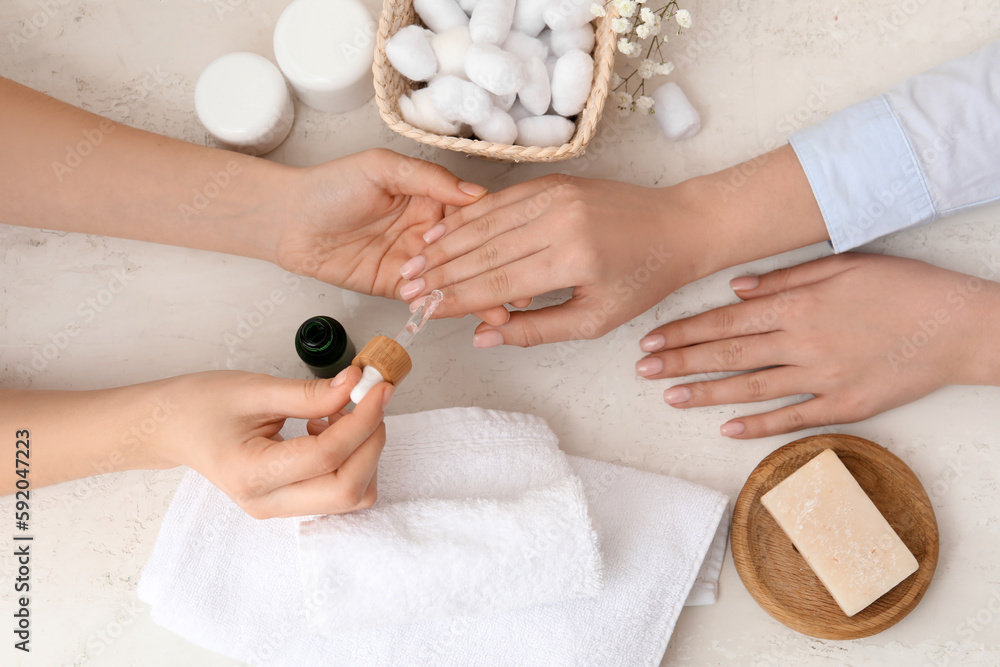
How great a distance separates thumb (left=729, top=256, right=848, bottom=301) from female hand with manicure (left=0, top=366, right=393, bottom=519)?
60 cm

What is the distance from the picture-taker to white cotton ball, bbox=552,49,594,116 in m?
0.83

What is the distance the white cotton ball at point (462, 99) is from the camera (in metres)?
0.81

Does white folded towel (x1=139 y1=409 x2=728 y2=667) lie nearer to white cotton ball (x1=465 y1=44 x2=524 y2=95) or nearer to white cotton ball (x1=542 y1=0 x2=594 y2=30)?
white cotton ball (x1=465 y1=44 x2=524 y2=95)

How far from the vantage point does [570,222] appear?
0.88 metres

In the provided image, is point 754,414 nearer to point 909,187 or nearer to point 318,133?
point 909,187

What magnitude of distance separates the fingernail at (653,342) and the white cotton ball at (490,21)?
0.49 metres

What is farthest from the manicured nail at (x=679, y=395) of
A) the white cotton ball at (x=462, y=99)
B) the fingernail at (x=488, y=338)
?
the white cotton ball at (x=462, y=99)

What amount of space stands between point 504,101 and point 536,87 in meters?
0.05

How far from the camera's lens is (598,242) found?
87cm

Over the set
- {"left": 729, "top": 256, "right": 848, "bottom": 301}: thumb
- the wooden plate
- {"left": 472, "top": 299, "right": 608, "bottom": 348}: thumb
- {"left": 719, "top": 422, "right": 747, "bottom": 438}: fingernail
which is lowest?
the wooden plate

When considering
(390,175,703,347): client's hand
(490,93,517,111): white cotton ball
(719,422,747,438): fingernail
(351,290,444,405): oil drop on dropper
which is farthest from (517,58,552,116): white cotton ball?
(719,422,747,438): fingernail

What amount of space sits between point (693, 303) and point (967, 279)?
1.34 ft

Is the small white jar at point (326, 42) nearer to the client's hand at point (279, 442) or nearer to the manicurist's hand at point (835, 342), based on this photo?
the client's hand at point (279, 442)

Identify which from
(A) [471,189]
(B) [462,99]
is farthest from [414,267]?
(B) [462,99]
